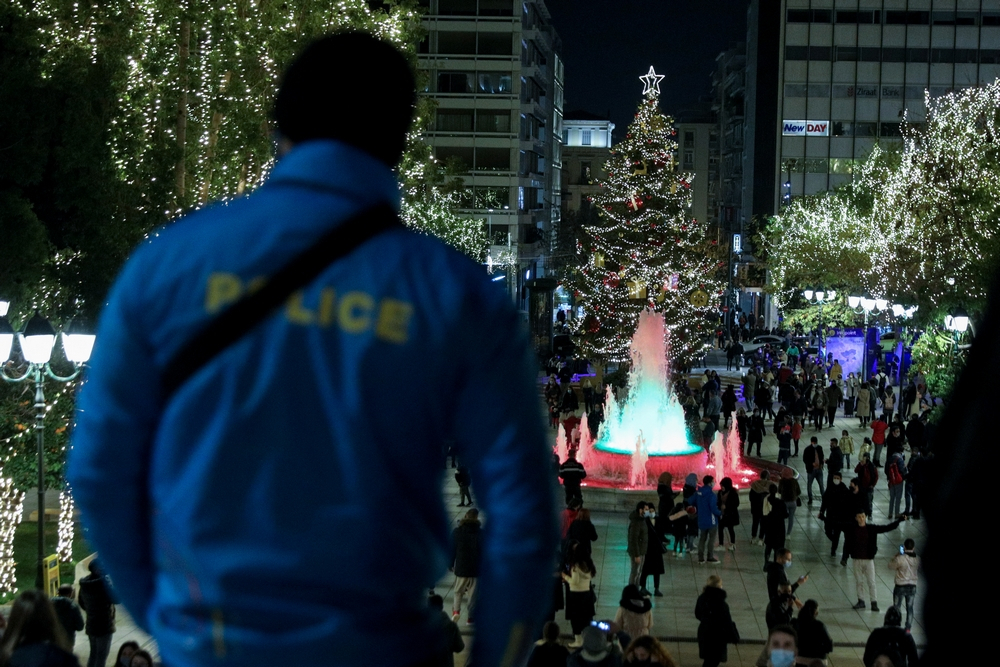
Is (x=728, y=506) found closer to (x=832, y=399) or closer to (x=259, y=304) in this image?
(x=832, y=399)

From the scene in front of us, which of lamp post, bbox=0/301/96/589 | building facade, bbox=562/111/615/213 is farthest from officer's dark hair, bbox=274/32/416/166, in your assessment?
building facade, bbox=562/111/615/213

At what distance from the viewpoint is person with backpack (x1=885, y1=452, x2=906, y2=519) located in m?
22.0

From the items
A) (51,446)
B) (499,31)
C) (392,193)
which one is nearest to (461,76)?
(499,31)

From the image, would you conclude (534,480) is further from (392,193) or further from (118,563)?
(118,563)

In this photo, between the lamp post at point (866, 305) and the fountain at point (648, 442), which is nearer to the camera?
the fountain at point (648, 442)

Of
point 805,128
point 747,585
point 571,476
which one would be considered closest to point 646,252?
point 571,476

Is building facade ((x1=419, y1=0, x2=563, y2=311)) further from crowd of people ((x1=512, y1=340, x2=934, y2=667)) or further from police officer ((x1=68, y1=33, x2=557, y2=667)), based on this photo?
police officer ((x1=68, y1=33, x2=557, y2=667))

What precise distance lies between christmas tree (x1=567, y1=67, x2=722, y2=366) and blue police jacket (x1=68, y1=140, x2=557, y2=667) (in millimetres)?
42877

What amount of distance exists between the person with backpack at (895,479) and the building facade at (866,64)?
66816mm

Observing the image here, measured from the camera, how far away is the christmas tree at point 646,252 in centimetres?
4438

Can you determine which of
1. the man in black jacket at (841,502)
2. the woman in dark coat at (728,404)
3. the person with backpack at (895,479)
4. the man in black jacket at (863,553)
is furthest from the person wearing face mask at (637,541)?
the woman in dark coat at (728,404)

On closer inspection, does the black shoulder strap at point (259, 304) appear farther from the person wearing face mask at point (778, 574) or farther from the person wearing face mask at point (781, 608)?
the person wearing face mask at point (778, 574)

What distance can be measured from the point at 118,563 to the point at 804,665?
8.88 meters

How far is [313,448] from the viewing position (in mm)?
1751
